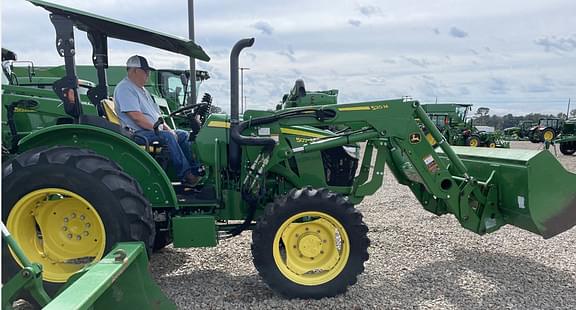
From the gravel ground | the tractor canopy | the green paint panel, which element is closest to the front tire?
the gravel ground

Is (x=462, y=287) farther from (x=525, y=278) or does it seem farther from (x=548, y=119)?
(x=548, y=119)

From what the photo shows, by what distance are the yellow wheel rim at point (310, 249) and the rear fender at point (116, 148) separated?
976 millimetres

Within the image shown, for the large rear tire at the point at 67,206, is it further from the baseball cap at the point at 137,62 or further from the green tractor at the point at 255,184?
the baseball cap at the point at 137,62

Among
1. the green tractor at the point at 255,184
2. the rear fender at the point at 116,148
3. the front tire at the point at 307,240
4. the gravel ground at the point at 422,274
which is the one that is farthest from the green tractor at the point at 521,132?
the rear fender at the point at 116,148

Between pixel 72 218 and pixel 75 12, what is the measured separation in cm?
156

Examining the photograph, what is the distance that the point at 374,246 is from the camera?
5121mm

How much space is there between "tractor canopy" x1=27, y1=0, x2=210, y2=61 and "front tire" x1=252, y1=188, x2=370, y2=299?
1.77 m

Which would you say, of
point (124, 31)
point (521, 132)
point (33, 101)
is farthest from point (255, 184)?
point (521, 132)

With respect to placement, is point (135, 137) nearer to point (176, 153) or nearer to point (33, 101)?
point (176, 153)

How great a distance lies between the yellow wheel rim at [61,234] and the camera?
11.6ft

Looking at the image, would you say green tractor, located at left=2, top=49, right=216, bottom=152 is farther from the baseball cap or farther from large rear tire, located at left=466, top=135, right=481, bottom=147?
large rear tire, located at left=466, top=135, right=481, bottom=147

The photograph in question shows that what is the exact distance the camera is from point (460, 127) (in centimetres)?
2300

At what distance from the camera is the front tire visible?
366 cm

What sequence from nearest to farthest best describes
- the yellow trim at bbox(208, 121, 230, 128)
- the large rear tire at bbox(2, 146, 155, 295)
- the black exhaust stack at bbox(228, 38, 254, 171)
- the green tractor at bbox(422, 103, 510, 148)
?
the large rear tire at bbox(2, 146, 155, 295), the black exhaust stack at bbox(228, 38, 254, 171), the yellow trim at bbox(208, 121, 230, 128), the green tractor at bbox(422, 103, 510, 148)
